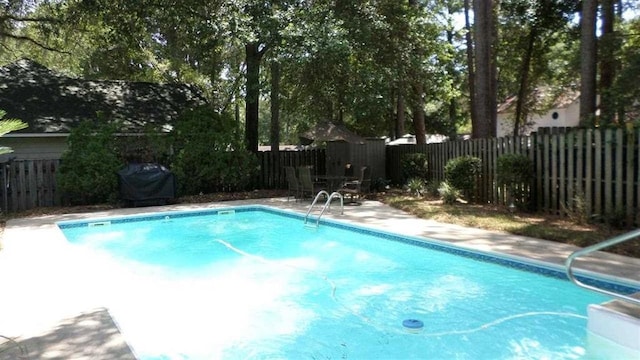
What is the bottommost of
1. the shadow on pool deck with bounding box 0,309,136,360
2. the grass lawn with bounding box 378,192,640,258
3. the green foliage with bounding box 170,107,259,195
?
the shadow on pool deck with bounding box 0,309,136,360

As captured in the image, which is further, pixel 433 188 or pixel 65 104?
pixel 65 104

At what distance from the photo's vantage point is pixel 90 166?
13328 millimetres

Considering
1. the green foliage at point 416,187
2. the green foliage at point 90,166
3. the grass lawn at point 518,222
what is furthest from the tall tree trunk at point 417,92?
the green foliage at point 90,166

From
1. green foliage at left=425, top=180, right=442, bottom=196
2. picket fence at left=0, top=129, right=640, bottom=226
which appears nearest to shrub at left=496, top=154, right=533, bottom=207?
picket fence at left=0, top=129, right=640, bottom=226

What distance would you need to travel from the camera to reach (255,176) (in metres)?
Answer: 16.8

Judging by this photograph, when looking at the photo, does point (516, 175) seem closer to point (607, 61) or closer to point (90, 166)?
point (607, 61)

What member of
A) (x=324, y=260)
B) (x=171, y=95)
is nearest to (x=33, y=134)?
(x=171, y=95)

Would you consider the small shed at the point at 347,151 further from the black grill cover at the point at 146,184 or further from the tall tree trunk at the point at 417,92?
the black grill cover at the point at 146,184

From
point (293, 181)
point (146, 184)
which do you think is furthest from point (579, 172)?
point (146, 184)

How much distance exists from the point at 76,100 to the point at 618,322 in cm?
1768

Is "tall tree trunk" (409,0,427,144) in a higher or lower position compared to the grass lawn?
higher

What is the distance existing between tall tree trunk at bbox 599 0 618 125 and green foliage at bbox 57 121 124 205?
40.8 ft

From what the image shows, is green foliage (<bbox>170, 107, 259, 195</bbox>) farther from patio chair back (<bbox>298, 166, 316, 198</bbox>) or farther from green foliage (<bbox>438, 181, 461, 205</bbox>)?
green foliage (<bbox>438, 181, 461, 205</bbox>)

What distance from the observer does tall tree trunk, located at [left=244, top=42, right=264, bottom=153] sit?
15781mm
